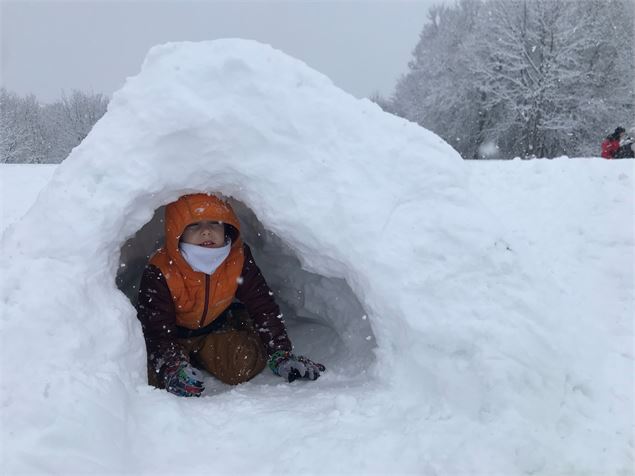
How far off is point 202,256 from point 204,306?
395mm

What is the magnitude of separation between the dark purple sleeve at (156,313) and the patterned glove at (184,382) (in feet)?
0.82

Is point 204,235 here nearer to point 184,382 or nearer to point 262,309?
point 262,309

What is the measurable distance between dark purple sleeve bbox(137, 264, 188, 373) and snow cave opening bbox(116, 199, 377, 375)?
51 cm

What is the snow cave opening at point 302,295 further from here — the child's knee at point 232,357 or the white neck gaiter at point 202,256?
the white neck gaiter at point 202,256

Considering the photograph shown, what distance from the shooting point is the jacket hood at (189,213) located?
3070 mm

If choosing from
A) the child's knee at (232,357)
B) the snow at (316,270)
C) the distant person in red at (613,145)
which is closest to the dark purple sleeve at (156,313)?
the child's knee at (232,357)

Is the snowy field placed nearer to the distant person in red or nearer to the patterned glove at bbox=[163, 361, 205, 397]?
the patterned glove at bbox=[163, 361, 205, 397]

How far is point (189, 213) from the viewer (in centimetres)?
306

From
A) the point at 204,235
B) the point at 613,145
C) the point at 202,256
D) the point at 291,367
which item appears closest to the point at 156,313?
the point at 202,256

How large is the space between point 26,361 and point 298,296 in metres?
2.35

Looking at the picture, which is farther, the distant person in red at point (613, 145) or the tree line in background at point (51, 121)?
the tree line in background at point (51, 121)

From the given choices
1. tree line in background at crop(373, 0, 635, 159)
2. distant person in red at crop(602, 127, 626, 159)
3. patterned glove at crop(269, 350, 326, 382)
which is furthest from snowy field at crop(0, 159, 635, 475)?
tree line in background at crop(373, 0, 635, 159)

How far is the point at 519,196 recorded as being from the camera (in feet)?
16.3

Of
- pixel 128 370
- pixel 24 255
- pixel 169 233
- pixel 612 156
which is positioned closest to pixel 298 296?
pixel 169 233
